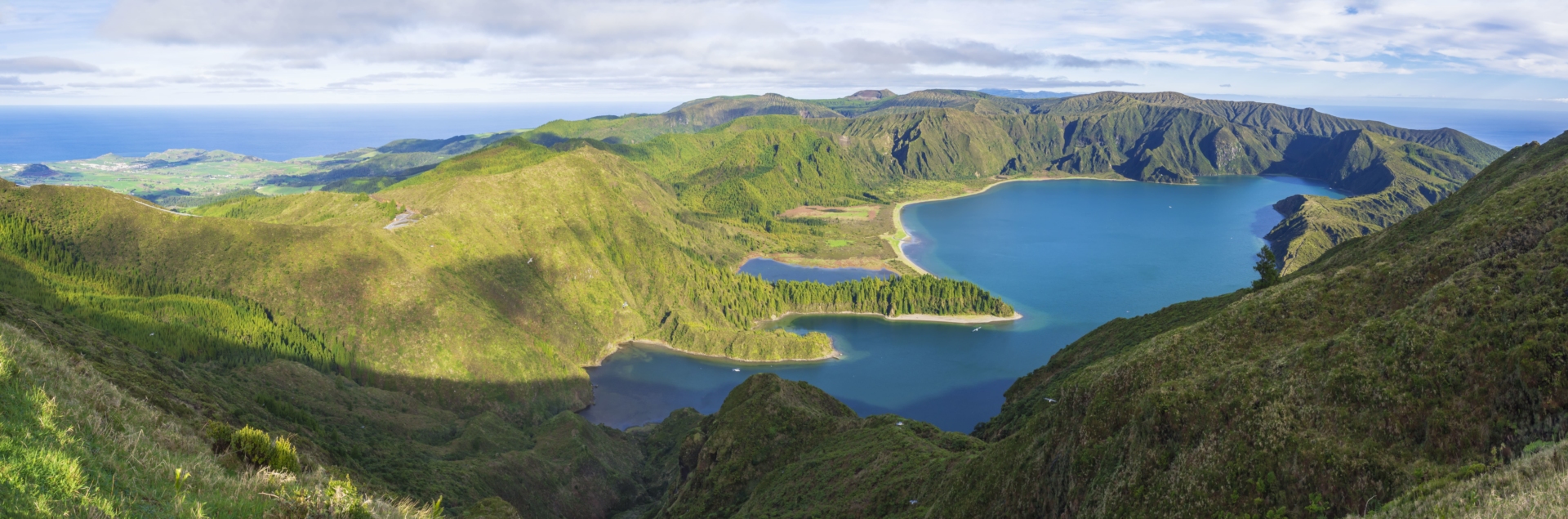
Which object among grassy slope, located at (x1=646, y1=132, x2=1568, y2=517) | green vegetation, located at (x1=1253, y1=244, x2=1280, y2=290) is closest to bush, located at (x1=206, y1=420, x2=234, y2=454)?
grassy slope, located at (x1=646, y1=132, x2=1568, y2=517)

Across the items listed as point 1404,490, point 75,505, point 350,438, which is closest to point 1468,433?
point 1404,490

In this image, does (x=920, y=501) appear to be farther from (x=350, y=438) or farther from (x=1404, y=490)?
(x=350, y=438)

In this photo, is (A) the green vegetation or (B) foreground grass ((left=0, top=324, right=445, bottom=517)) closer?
(B) foreground grass ((left=0, top=324, right=445, bottom=517))

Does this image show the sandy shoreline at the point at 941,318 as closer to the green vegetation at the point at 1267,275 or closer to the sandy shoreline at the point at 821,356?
the sandy shoreline at the point at 821,356

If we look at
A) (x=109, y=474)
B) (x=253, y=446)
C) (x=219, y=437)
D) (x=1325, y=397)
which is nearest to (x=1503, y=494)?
(x=1325, y=397)

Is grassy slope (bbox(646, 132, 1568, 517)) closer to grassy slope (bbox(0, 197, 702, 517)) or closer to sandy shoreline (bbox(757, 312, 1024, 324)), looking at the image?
grassy slope (bbox(0, 197, 702, 517))

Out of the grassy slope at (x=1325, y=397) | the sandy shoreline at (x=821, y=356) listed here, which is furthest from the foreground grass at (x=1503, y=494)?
the sandy shoreline at (x=821, y=356)
